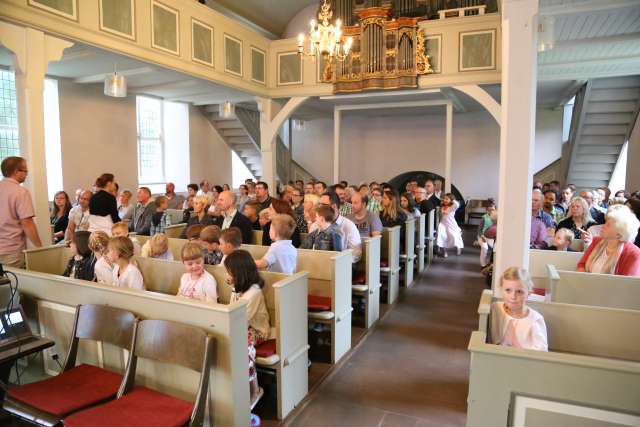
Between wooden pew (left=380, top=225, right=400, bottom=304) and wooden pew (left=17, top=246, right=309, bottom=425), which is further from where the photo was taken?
wooden pew (left=380, top=225, right=400, bottom=304)

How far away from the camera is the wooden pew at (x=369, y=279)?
4.56m

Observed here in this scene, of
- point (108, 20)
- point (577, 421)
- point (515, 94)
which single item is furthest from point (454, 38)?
point (577, 421)

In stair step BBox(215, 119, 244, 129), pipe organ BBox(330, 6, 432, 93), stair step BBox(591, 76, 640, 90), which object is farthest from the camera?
stair step BBox(215, 119, 244, 129)

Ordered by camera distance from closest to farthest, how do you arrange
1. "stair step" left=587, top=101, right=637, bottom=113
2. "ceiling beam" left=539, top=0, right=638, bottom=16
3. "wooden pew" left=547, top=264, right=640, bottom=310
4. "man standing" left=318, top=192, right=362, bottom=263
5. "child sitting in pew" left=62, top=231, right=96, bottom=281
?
"wooden pew" left=547, top=264, right=640, bottom=310
"child sitting in pew" left=62, top=231, right=96, bottom=281
"man standing" left=318, top=192, right=362, bottom=263
"ceiling beam" left=539, top=0, right=638, bottom=16
"stair step" left=587, top=101, right=637, bottom=113

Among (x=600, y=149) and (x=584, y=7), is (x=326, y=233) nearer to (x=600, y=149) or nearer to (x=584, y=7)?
(x=584, y=7)

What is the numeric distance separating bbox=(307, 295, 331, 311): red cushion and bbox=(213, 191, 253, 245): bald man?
1052 millimetres

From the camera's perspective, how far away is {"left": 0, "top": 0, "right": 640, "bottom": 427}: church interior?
2336 mm

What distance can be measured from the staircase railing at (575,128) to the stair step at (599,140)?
0.17 metres

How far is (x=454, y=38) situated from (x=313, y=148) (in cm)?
700

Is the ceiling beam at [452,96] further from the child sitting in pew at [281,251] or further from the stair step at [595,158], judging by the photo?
the child sitting in pew at [281,251]

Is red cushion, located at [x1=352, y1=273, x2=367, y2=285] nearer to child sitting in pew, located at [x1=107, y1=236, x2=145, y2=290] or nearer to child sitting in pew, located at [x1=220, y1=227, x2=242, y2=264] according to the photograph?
child sitting in pew, located at [x1=220, y1=227, x2=242, y2=264]

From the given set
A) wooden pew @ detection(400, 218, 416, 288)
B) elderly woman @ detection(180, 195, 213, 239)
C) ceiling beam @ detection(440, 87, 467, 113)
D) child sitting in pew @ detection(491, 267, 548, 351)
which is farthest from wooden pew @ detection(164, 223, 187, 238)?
ceiling beam @ detection(440, 87, 467, 113)

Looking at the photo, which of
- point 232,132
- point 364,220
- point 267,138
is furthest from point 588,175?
point 232,132

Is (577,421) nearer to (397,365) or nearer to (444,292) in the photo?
(397,365)
